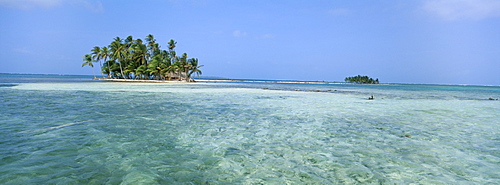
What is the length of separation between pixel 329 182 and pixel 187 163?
2.69 metres

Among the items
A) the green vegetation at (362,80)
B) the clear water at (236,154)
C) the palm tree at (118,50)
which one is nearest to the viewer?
the clear water at (236,154)

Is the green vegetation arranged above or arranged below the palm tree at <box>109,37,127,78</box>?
below

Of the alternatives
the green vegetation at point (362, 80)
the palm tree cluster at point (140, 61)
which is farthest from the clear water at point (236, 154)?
the green vegetation at point (362, 80)

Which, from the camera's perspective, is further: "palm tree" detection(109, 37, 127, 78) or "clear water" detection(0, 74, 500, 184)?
"palm tree" detection(109, 37, 127, 78)

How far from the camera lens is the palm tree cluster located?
78.2 meters

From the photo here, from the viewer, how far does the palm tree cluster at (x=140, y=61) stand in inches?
3078

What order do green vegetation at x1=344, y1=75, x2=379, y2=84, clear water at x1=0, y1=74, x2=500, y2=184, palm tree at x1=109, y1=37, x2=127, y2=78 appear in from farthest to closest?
green vegetation at x1=344, y1=75, x2=379, y2=84 → palm tree at x1=109, y1=37, x2=127, y2=78 → clear water at x1=0, y1=74, x2=500, y2=184

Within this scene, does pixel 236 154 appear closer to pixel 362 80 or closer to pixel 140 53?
pixel 140 53

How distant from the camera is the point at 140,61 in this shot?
8444cm

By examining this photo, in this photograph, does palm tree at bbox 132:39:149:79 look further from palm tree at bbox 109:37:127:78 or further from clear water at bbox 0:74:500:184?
clear water at bbox 0:74:500:184

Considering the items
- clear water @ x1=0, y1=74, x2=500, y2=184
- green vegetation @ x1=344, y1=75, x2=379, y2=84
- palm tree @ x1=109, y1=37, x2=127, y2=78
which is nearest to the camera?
clear water @ x1=0, y1=74, x2=500, y2=184

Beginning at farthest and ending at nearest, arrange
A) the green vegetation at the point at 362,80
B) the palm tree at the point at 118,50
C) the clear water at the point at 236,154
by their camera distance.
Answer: the green vegetation at the point at 362,80 → the palm tree at the point at 118,50 → the clear water at the point at 236,154

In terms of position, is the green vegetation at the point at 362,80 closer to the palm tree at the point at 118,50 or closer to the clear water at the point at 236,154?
the palm tree at the point at 118,50

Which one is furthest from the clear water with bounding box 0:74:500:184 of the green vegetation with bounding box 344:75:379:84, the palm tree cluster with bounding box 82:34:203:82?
the green vegetation with bounding box 344:75:379:84
